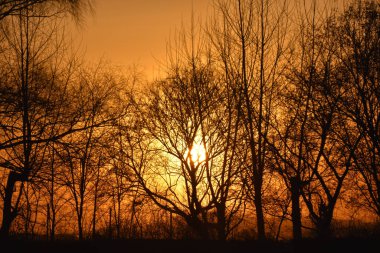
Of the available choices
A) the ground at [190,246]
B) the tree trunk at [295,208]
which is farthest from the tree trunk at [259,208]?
the ground at [190,246]

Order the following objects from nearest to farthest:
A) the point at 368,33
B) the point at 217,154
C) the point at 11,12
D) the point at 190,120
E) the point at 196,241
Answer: the point at 11,12 < the point at 196,241 < the point at 368,33 < the point at 217,154 < the point at 190,120

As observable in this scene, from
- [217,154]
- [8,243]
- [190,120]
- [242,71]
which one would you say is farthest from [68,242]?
[190,120]

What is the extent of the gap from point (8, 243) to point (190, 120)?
10.9 m

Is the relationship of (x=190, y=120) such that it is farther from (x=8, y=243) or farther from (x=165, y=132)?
(x=8, y=243)

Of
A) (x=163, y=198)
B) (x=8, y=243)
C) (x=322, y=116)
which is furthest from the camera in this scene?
(x=163, y=198)

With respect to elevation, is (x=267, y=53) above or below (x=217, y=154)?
above

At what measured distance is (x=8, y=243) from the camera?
7.88m

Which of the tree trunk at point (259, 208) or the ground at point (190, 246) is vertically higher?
the tree trunk at point (259, 208)

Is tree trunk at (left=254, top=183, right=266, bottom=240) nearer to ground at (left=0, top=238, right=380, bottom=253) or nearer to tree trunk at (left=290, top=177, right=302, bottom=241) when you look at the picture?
tree trunk at (left=290, top=177, right=302, bottom=241)

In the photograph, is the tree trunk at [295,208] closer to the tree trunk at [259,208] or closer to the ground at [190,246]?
the tree trunk at [259,208]

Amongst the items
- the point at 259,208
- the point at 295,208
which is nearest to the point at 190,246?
the point at 259,208

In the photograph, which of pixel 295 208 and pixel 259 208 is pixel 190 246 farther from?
pixel 295 208

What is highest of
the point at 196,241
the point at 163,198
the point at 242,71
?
the point at 242,71

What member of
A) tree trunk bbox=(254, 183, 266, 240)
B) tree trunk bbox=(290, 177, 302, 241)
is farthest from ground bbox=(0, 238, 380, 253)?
tree trunk bbox=(290, 177, 302, 241)
